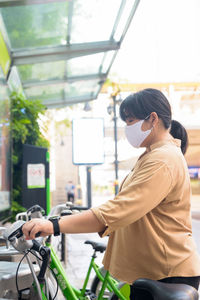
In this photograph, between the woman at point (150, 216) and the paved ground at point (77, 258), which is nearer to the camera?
the woman at point (150, 216)

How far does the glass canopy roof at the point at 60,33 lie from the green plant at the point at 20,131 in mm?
939

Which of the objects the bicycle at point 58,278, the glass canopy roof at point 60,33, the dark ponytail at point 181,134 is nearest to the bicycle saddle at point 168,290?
the bicycle at point 58,278

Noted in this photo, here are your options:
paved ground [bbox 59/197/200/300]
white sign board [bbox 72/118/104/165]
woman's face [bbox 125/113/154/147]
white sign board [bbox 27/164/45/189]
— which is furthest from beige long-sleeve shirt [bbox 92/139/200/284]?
white sign board [bbox 72/118/104/165]

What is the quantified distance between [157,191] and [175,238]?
0.78 ft

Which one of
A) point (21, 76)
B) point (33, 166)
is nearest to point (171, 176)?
point (33, 166)

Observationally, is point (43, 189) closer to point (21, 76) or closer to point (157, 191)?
point (21, 76)

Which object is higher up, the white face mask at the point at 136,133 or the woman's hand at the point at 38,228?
the white face mask at the point at 136,133

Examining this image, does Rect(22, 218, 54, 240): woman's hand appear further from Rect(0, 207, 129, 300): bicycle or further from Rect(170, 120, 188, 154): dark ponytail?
Rect(170, 120, 188, 154): dark ponytail

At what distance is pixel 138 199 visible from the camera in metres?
1.47

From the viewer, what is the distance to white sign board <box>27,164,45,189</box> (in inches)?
208

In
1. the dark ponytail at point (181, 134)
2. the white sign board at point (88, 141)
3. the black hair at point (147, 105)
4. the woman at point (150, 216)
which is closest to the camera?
the woman at point (150, 216)

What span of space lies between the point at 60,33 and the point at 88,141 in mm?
3353

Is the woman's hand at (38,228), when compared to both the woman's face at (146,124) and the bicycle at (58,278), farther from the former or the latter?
the woman's face at (146,124)

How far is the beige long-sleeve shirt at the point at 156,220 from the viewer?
4.87ft
